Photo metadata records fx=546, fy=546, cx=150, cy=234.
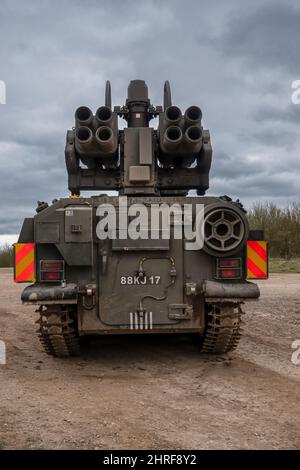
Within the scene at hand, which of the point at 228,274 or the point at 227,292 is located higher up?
the point at 228,274

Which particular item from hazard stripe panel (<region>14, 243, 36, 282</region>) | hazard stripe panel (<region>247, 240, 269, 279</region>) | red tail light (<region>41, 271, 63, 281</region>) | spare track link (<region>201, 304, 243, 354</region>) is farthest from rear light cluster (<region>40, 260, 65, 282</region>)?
hazard stripe panel (<region>247, 240, 269, 279</region>)

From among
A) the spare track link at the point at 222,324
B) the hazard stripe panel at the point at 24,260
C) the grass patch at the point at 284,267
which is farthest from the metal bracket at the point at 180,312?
the grass patch at the point at 284,267

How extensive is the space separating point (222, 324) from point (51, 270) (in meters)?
2.06

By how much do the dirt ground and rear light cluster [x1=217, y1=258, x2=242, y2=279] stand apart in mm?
1093

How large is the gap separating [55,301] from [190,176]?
125 inches

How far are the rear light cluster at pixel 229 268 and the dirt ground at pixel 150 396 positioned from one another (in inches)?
43.0

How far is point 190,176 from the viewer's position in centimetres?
823

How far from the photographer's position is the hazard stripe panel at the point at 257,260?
21.0 feet

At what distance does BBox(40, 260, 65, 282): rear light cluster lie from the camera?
627cm

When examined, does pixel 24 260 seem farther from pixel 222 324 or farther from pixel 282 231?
pixel 282 231

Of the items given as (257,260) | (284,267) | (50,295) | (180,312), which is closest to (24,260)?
(50,295)

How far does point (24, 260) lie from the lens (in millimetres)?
6367

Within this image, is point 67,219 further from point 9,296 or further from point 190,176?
point 9,296

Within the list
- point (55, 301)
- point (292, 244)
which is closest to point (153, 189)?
point (55, 301)
